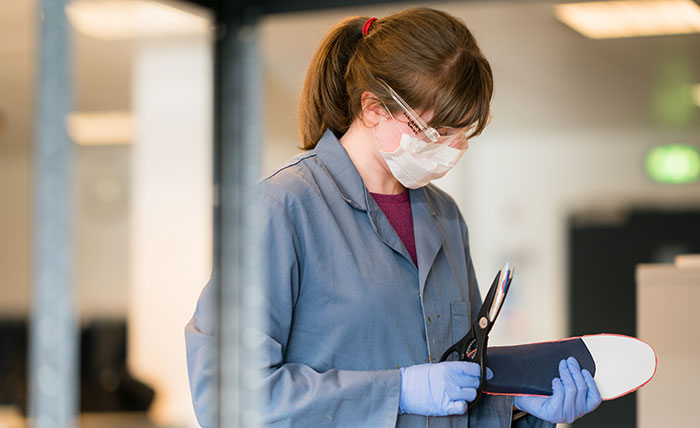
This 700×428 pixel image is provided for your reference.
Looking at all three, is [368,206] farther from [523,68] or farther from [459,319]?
[523,68]

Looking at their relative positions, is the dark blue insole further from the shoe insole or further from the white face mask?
the white face mask

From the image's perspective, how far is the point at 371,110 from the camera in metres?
1.04

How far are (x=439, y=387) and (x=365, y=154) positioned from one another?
0.32 metres

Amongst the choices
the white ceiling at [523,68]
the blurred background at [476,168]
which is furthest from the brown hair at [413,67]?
the white ceiling at [523,68]

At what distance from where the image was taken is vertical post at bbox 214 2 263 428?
24.8 inches

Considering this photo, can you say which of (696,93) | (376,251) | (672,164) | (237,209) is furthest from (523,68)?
(237,209)

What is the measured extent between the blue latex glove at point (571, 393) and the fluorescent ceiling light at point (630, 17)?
1.97 meters

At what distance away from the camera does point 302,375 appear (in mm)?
905

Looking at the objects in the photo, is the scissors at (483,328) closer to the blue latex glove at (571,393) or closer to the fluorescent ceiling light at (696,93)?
the blue latex glove at (571,393)

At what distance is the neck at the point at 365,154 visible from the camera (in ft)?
3.48

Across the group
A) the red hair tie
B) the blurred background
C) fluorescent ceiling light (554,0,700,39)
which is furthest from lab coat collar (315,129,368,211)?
fluorescent ceiling light (554,0,700,39)

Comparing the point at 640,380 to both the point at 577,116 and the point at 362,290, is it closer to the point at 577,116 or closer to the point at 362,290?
the point at 362,290

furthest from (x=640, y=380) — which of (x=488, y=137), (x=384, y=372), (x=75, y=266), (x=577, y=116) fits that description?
(x=488, y=137)

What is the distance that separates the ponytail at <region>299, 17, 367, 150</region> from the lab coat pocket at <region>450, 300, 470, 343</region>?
286 mm
